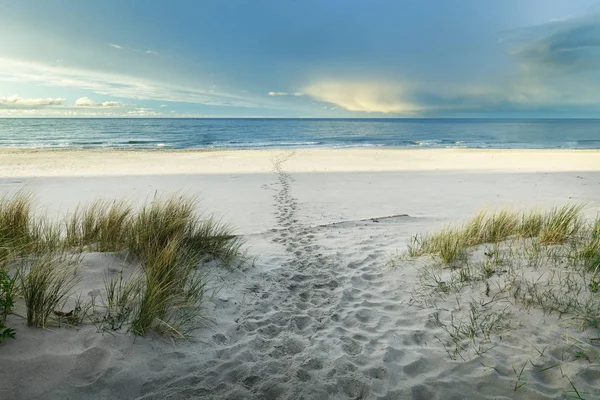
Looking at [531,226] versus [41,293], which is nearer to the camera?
[41,293]

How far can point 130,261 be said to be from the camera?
14.0ft

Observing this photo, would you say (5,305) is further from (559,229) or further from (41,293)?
(559,229)

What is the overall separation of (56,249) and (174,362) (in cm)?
237

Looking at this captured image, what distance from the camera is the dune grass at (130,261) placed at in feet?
9.76

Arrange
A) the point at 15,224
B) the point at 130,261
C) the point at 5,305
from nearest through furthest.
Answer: the point at 5,305 < the point at 130,261 < the point at 15,224

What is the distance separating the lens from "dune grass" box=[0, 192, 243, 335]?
9.76ft

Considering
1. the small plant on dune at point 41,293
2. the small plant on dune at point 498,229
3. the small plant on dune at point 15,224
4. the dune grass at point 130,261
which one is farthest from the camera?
the small plant on dune at point 498,229

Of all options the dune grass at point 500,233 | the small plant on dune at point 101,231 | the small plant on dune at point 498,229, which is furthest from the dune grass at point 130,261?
the small plant on dune at point 498,229

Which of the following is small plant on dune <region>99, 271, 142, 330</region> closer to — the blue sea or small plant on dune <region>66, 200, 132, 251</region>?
small plant on dune <region>66, 200, 132, 251</region>

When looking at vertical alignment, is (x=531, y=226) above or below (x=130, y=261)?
above


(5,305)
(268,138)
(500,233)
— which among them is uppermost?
(268,138)

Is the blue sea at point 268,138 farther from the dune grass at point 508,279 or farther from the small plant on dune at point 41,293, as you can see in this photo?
the small plant on dune at point 41,293

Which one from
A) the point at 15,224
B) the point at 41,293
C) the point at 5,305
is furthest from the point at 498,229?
the point at 15,224

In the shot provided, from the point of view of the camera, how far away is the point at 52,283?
318 cm
